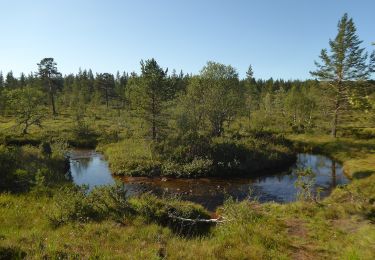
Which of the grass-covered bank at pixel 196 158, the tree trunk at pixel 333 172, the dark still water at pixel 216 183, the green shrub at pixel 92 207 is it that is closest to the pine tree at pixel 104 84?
the grass-covered bank at pixel 196 158

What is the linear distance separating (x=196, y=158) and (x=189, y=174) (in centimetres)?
257

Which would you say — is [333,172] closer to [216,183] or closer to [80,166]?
[216,183]

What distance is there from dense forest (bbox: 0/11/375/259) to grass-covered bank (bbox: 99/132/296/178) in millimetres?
124

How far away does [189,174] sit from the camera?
30047 millimetres

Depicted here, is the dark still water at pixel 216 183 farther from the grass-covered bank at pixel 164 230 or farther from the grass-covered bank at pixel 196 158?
the grass-covered bank at pixel 164 230

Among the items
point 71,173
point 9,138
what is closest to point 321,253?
point 71,173

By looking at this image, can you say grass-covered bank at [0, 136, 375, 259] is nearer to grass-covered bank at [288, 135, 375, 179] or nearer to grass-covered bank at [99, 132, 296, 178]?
grass-covered bank at [99, 132, 296, 178]

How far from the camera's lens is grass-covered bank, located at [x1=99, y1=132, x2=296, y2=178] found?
1213 inches

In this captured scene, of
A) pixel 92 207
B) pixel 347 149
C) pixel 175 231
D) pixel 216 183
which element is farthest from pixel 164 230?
pixel 347 149

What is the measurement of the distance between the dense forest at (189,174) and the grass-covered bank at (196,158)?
0.41 ft

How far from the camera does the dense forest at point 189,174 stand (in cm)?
1086

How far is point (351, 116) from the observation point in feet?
256

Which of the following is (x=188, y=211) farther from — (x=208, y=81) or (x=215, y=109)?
(x=208, y=81)

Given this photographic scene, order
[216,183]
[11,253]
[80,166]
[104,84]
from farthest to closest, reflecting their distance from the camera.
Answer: [104,84]
[80,166]
[216,183]
[11,253]
